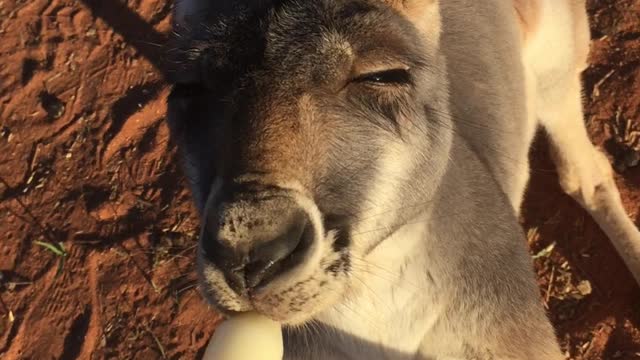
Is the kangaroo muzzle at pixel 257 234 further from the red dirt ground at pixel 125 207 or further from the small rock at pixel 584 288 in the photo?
the small rock at pixel 584 288

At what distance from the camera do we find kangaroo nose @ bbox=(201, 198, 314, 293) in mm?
1344

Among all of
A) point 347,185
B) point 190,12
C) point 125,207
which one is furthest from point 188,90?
point 125,207

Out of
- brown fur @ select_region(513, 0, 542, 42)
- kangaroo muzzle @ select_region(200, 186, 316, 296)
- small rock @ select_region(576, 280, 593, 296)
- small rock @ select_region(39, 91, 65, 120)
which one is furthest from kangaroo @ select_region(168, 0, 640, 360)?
small rock @ select_region(39, 91, 65, 120)

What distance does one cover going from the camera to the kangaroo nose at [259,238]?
52.9 inches

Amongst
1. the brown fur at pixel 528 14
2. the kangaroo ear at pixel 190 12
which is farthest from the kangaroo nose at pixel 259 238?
the brown fur at pixel 528 14

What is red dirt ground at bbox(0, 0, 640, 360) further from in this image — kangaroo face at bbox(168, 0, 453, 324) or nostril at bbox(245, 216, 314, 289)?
nostril at bbox(245, 216, 314, 289)

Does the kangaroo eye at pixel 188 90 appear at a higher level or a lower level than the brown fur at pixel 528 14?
higher

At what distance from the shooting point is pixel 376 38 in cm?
151

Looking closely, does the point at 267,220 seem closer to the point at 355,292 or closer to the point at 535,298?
the point at 355,292

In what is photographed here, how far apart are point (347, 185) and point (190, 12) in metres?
0.64

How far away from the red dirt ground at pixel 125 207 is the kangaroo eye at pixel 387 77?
178 cm

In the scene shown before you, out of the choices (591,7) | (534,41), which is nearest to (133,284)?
(534,41)

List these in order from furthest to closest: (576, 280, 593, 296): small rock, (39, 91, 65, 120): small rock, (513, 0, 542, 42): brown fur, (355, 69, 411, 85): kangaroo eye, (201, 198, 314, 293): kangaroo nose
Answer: (39, 91, 65, 120): small rock < (576, 280, 593, 296): small rock < (513, 0, 542, 42): brown fur < (355, 69, 411, 85): kangaroo eye < (201, 198, 314, 293): kangaroo nose

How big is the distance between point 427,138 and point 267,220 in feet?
1.71
